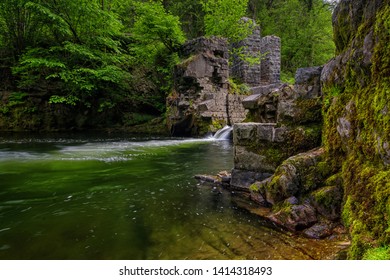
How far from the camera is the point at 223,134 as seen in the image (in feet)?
47.2

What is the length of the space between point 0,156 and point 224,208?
26.2 ft

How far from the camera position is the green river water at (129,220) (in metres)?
2.81

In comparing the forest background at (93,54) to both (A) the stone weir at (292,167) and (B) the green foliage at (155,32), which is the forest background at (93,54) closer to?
(B) the green foliage at (155,32)

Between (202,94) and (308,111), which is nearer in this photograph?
(308,111)

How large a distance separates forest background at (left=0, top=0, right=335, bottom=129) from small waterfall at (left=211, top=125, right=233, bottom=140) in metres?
5.88

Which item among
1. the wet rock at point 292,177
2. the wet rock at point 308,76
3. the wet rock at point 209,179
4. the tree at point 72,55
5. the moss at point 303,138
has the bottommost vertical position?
the wet rock at point 209,179

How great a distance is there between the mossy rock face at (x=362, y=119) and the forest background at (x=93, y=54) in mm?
14362

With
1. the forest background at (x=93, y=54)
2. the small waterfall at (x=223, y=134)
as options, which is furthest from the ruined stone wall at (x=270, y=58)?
the small waterfall at (x=223, y=134)

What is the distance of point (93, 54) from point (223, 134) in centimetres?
921

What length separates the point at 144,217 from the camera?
3762mm

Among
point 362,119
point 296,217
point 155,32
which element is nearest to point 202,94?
point 155,32

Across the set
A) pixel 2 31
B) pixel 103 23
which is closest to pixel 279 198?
pixel 103 23

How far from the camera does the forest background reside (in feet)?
51.8

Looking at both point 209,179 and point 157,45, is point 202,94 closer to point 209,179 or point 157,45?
point 157,45
